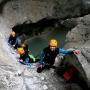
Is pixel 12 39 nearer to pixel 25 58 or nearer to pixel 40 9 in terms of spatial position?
pixel 25 58

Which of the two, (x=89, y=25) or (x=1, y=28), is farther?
(x=1, y=28)

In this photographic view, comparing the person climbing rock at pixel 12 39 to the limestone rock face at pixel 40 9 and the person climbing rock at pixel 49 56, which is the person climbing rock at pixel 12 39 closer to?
the limestone rock face at pixel 40 9

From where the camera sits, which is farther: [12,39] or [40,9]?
[40,9]

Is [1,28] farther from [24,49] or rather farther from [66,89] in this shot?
[66,89]

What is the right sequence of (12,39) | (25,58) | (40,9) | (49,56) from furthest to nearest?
(40,9) < (12,39) < (25,58) < (49,56)

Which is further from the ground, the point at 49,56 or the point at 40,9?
the point at 40,9

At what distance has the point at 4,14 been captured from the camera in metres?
17.3

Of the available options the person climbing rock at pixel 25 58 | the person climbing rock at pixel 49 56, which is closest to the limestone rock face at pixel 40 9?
the person climbing rock at pixel 25 58

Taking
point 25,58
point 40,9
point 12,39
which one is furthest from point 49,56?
point 40,9

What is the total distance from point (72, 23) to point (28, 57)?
7080mm

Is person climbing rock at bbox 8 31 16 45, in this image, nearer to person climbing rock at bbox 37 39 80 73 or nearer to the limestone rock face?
the limestone rock face

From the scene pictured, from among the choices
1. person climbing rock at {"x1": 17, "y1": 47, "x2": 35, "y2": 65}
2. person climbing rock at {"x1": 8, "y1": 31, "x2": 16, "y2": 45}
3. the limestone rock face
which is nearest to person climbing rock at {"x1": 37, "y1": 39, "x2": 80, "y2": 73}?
person climbing rock at {"x1": 17, "y1": 47, "x2": 35, "y2": 65}

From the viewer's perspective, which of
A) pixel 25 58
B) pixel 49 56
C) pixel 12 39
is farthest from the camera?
pixel 12 39

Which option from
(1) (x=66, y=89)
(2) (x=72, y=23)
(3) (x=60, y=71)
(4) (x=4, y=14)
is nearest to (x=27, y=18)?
(4) (x=4, y=14)
